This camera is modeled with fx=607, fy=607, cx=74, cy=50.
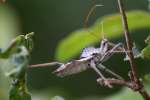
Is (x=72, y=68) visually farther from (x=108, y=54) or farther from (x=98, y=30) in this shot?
(x=98, y=30)

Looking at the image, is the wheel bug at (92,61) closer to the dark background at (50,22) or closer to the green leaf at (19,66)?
the green leaf at (19,66)

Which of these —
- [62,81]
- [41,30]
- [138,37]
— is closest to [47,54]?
[41,30]

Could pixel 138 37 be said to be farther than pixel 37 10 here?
No

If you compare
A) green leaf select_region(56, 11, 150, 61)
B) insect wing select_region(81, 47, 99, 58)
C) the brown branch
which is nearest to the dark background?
green leaf select_region(56, 11, 150, 61)

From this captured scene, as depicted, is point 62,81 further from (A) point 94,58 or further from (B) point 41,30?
(A) point 94,58

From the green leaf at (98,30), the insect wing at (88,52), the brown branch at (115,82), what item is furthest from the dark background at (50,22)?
the brown branch at (115,82)

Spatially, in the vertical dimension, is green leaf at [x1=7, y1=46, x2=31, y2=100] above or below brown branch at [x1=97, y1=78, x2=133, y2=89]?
above

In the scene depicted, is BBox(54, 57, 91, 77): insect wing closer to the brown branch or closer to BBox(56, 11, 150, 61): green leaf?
the brown branch

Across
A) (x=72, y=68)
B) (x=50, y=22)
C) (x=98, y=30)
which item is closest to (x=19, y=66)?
(x=72, y=68)
